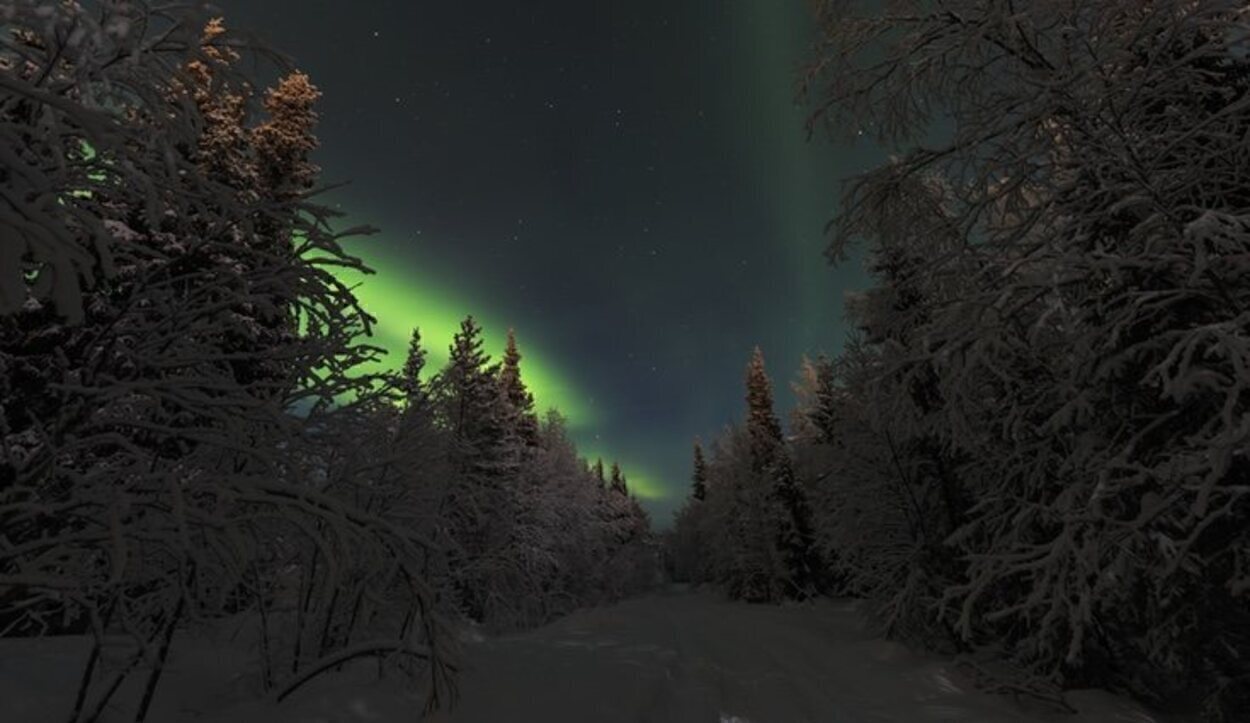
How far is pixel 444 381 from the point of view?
1153 cm

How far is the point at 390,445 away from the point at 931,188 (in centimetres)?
726

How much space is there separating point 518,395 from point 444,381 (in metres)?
24.2

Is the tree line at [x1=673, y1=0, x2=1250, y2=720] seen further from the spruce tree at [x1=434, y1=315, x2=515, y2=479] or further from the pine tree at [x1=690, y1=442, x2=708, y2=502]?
the pine tree at [x1=690, y1=442, x2=708, y2=502]

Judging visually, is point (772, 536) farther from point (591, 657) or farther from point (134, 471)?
point (134, 471)

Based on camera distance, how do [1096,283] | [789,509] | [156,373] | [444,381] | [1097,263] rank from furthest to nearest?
[789,509], [444,381], [1096,283], [1097,263], [156,373]

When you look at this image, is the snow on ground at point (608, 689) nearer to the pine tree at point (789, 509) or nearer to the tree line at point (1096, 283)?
the tree line at point (1096, 283)

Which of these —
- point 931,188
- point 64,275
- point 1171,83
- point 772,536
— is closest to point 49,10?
point 64,275

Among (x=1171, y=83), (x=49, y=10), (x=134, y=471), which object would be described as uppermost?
(x=1171, y=83)

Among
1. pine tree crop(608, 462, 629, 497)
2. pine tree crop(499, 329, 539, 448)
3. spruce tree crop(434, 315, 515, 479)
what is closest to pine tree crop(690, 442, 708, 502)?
pine tree crop(608, 462, 629, 497)

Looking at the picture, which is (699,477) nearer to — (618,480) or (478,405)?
(618,480)

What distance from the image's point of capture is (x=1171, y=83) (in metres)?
4.33

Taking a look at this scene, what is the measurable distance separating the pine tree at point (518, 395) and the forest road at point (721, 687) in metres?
19.1

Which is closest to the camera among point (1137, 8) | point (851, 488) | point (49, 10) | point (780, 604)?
point (49, 10)

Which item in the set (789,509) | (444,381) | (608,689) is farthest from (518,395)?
(608,689)
